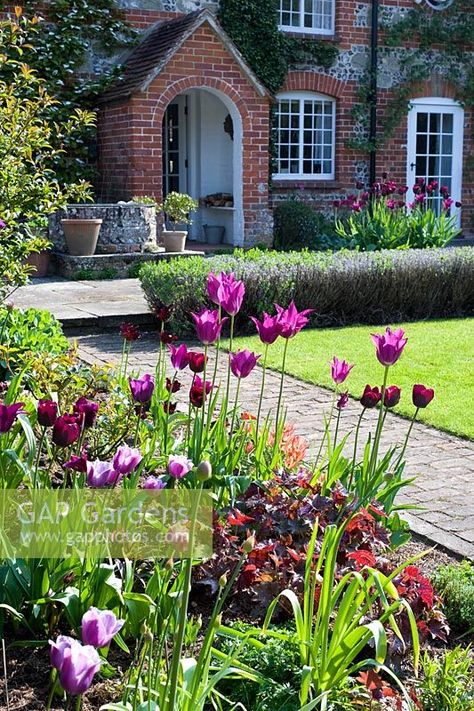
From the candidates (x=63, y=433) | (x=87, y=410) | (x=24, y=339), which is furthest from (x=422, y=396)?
(x=24, y=339)

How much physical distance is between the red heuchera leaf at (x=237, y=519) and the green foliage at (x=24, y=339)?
198 cm

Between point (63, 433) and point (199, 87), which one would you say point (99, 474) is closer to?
point (63, 433)

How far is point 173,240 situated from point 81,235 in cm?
140

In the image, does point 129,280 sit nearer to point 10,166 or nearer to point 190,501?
point 10,166

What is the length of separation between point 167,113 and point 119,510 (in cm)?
1419

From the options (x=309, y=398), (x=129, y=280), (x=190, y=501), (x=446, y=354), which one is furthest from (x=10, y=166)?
(x=129, y=280)

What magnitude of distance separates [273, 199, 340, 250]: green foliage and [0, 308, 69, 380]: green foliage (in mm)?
8541

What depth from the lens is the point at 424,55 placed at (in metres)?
16.7

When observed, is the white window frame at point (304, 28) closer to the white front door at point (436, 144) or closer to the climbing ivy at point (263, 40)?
the climbing ivy at point (263, 40)

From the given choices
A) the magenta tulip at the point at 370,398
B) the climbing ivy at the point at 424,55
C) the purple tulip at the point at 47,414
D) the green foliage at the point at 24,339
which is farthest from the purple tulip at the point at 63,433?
the climbing ivy at the point at 424,55

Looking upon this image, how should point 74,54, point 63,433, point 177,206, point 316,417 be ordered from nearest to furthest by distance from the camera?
1. point 63,433
2. point 316,417
3. point 177,206
4. point 74,54

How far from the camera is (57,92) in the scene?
Result: 13258 mm

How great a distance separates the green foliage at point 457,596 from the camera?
2.90 m

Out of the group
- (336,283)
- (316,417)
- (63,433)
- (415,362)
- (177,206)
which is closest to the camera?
(63,433)
